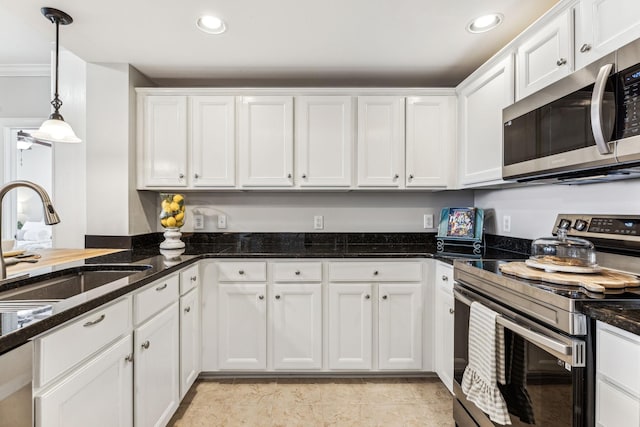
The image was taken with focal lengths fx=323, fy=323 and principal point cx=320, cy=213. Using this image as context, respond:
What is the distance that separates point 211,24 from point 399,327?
2.29 meters

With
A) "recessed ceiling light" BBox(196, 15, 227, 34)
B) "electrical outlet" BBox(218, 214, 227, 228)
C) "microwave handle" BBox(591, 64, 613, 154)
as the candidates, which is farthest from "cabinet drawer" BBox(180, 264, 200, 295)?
"microwave handle" BBox(591, 64, 613, 154)

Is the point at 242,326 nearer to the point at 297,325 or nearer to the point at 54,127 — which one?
the point at 297,325

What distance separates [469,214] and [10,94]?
433 centimetres

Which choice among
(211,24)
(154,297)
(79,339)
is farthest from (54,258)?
(211,24)

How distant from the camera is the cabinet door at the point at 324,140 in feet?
8.25

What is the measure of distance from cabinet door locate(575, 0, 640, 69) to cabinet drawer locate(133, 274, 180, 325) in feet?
7.11

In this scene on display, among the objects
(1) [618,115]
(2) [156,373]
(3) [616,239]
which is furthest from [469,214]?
(2) [156,373]

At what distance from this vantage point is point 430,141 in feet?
8.30

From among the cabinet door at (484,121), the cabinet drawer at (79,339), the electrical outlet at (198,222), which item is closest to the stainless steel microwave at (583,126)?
the cabinet door at (484,121)

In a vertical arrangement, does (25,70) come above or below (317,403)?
above

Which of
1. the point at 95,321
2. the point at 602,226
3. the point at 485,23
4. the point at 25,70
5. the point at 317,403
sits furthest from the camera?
the point at 25,70

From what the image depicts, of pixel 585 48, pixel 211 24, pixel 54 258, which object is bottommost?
pixel 54 258

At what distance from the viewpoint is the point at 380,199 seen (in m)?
2.86

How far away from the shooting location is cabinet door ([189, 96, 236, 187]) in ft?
8.28
